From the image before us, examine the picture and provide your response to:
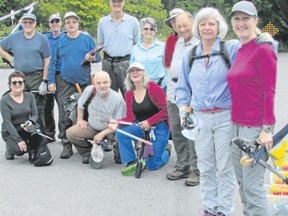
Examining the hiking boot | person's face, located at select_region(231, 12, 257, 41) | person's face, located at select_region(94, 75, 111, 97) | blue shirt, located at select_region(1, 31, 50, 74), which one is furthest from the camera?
blue shirt, located at select_region(1, 31, 50, 74)

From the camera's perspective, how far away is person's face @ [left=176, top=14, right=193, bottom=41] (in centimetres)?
538

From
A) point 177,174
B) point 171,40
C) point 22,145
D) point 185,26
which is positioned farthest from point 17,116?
point 185,26

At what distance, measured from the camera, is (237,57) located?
3.92 m

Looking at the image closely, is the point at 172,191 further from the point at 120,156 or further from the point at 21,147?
the point at 21,147

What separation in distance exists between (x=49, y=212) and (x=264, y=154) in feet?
7.55

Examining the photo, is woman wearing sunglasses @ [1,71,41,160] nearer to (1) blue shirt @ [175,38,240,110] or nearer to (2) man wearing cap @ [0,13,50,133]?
(2) man wearing cap @ [0,13,50,133]

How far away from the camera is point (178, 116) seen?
5.79 metres


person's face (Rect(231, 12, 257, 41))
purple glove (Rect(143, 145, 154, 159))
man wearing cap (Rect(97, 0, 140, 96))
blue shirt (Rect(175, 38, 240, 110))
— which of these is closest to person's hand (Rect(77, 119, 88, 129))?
man wearing cap (Rect(97, 0, 140, 96))

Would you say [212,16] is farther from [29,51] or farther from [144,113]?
[29,51]

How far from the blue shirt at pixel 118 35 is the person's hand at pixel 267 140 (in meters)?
3.94

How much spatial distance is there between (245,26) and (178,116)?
2137 mm

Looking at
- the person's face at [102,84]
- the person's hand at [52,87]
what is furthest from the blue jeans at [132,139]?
the person's hand at [52,87]

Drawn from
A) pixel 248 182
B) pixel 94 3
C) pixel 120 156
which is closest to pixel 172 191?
pixel 120 156

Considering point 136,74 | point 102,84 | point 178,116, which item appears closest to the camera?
point 178,116
